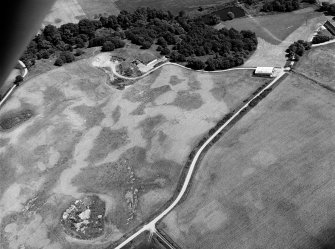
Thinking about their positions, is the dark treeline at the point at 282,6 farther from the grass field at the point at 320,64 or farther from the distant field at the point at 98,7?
the distant field at the point at 98,7

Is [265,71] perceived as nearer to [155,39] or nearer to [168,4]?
[155,39]

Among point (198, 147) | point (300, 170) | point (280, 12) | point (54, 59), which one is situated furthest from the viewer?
point (280, 12)

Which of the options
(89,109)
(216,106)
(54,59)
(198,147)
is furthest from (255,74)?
(54,59)

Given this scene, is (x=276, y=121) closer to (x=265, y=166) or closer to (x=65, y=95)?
(x=265, y=166)

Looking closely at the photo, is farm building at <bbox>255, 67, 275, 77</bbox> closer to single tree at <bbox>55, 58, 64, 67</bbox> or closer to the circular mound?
the circular mound

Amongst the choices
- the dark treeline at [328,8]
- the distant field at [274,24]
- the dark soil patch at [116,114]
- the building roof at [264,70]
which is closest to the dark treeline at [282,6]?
the distant field at [274,24]
